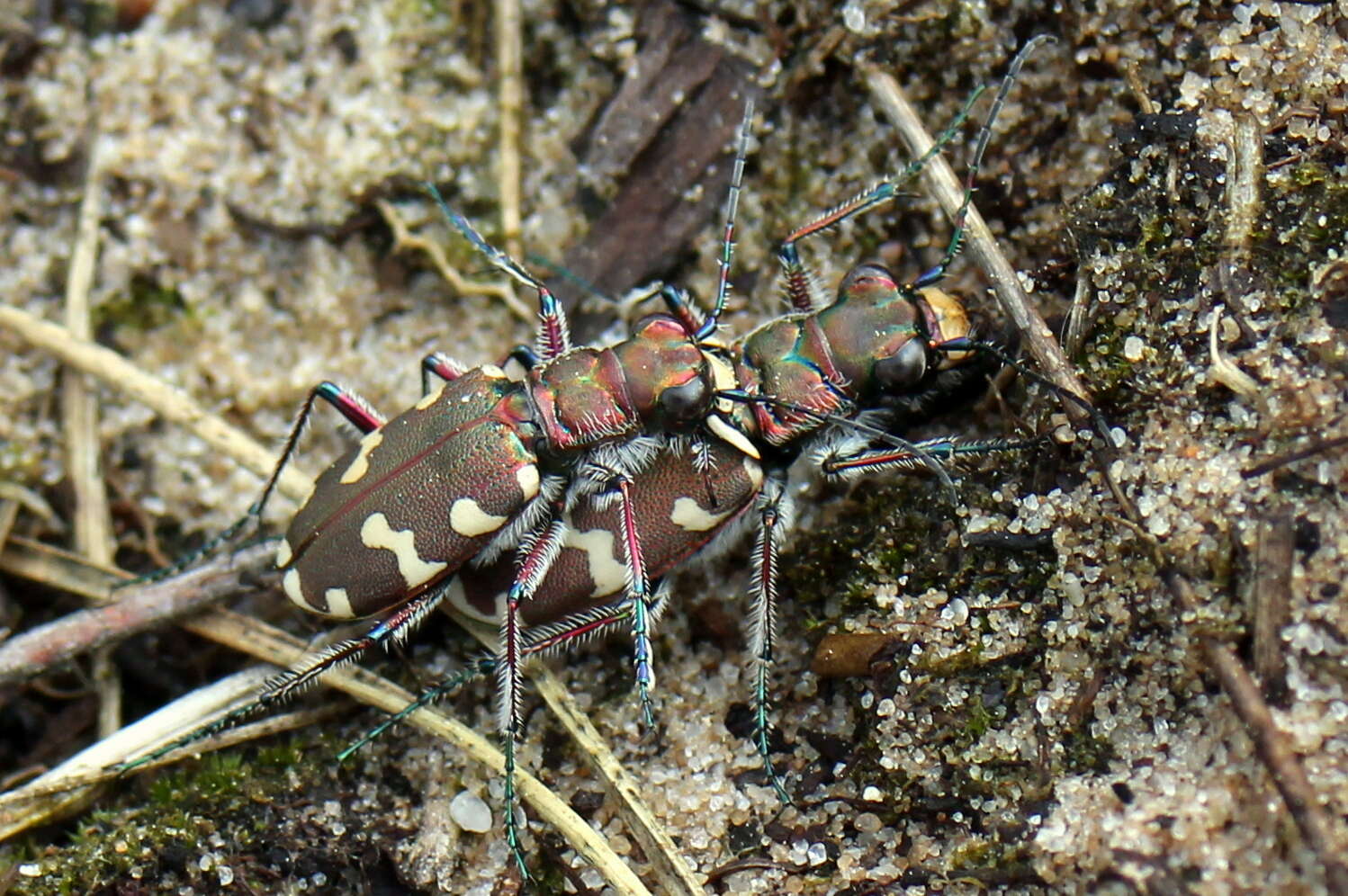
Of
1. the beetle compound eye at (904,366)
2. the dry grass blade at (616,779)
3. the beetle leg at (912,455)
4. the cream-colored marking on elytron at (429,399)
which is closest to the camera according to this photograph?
the dry grass blade at (616,779)

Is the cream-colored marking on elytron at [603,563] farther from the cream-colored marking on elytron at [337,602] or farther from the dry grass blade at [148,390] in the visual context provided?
the dry grass blade at [148,390]

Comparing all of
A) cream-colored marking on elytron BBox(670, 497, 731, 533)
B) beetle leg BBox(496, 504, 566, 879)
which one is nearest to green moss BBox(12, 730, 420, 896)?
beetle leg BBox(496, 504, 566, 879)

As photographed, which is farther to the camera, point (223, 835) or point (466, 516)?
point (466, 516)

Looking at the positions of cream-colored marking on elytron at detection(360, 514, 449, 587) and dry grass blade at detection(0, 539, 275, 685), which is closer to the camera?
cream-colored marking on elytron at detection(360, 514, 449, 587)

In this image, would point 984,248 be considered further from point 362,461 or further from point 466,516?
point 362,461

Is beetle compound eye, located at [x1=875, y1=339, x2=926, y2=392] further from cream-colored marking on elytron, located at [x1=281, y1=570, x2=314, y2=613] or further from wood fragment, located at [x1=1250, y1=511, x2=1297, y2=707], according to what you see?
cream-colored marking on elytron, located at [x1=281, y1=570, x2=314, y2=613]

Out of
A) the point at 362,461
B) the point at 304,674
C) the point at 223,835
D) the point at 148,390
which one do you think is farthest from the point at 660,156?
the point at 223,835

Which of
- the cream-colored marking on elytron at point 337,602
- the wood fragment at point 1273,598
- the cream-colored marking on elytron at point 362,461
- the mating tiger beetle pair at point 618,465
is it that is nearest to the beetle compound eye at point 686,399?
the mating tiger beetle pair at point 618,465
